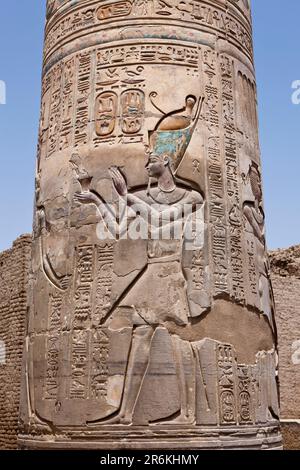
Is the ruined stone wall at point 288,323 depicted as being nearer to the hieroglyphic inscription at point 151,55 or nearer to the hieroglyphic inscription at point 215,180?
the hieroglyphic inscription at point 215,180

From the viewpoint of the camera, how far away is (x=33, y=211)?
17.3 feet

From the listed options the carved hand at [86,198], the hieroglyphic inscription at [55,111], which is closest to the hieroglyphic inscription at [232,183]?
the carved hand at [86,198]

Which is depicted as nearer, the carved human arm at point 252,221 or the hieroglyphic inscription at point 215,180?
the hieroglyphic inscription at point 215,180

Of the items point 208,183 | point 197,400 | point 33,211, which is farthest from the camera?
point 33,211

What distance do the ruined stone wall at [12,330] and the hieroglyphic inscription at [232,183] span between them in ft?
19.2

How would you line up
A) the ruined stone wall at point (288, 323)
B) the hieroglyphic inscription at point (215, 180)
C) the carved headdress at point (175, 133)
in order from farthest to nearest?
the ruined stone wall at point (288, 323) → the carved headdress at point (175, 133) → the hieroglyphic inscription at point (215, 180)

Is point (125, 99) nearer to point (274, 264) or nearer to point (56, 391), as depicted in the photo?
point (56, 391)

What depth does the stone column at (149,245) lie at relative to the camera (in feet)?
13.1

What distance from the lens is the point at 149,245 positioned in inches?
167

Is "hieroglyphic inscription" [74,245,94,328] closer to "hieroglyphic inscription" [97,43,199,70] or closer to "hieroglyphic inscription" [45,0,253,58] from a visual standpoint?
"hieroglyphic inscription" [97,43,199,70]

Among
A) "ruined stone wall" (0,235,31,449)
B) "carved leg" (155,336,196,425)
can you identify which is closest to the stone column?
"carved leg" (155,336,196,425)

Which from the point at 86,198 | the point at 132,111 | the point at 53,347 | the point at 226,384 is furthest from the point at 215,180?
the point at 53,347
